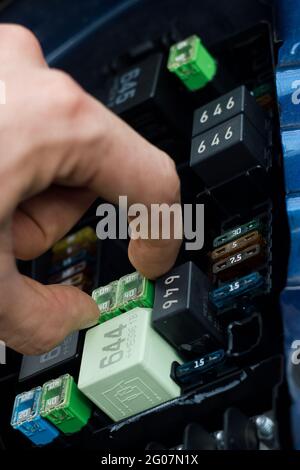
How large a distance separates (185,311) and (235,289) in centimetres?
8

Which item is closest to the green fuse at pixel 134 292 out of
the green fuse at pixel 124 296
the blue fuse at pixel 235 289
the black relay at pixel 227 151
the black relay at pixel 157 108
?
the green fuse at pixel 124 296

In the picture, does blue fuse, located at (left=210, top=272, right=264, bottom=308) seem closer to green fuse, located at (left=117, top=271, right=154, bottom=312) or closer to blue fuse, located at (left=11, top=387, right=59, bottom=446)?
green fuse, located at (left=117, top=271, right=154, bottom=312)

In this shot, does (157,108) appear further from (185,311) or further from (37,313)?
(37,313)

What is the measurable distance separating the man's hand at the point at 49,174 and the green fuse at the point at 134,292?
11 cm

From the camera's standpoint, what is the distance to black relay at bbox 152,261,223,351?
1.50 metres

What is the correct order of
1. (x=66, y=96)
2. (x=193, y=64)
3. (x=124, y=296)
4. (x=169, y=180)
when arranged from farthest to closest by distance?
(x=193, y=64)
(x=124, y=296)
(x=169, y=180)
(x=66, y=96)

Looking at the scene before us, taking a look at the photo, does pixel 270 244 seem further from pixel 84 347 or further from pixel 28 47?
pixel 28 47

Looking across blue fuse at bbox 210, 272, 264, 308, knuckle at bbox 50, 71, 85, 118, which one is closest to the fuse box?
blue fuse at bbox 210, 272, 264, 308

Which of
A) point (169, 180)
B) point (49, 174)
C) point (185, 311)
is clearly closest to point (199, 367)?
point (185, 311)

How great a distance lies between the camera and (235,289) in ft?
4.96

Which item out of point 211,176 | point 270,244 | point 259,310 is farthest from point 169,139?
point 259,310

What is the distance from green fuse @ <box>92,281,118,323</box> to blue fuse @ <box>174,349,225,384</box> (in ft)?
0.51

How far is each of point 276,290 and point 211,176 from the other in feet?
0.88

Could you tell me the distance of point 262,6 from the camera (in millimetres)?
1997
